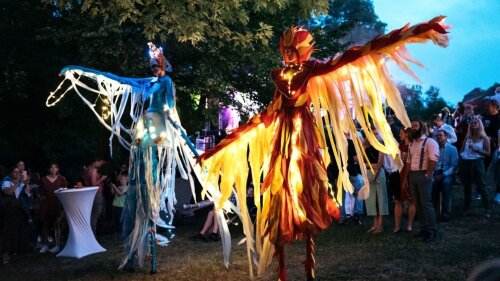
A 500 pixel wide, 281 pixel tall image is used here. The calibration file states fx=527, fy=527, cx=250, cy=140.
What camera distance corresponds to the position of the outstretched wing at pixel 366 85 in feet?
11.7

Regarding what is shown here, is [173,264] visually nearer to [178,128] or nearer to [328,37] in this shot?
[178,128]

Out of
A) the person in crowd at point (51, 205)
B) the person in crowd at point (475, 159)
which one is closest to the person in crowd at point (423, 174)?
the person in crowd at point (475, 159)

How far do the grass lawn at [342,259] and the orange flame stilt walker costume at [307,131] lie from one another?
1289 mm

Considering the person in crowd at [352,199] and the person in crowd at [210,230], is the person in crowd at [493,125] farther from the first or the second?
the person in crowd at [210,230]

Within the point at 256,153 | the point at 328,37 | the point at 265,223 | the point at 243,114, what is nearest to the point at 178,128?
the point at 256,153

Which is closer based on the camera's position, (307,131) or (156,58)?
(307,131)

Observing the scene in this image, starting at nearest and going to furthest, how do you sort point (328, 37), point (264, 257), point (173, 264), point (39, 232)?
point (264, 257) < point (173, 264) < point (39, 232) < point (328, 37)

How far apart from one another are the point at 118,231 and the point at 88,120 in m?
3.54

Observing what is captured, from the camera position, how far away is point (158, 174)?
19.2 ft

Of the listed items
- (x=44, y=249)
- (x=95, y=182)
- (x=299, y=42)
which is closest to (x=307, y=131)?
(x=299, y=42)

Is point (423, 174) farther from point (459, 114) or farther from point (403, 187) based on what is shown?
point (459, 114)

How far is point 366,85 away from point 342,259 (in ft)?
9.01

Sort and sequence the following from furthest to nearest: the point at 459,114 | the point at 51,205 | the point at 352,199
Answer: the point at 459,114
the point at 352,199
the point at 51,205

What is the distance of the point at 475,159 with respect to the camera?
322 inches
